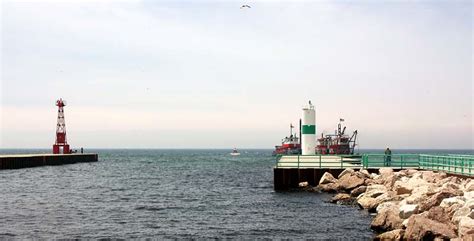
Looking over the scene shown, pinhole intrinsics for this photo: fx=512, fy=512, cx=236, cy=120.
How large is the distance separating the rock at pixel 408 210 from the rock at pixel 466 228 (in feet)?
10.7

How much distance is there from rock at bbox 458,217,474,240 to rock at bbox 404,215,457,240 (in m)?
0.63

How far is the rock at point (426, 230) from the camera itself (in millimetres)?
16047

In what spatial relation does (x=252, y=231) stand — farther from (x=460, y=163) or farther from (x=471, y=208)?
(x=460, y=163)

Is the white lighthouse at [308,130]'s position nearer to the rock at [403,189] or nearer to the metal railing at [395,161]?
the metal railing at [395,161]

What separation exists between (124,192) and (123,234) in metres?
18.1

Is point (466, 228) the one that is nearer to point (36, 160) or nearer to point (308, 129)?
point (308, 129)

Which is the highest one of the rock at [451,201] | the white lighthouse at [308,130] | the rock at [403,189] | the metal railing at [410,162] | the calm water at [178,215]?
the white lighthouse at [308,130]

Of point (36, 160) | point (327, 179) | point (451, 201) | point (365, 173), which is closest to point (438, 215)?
point (451, 201)

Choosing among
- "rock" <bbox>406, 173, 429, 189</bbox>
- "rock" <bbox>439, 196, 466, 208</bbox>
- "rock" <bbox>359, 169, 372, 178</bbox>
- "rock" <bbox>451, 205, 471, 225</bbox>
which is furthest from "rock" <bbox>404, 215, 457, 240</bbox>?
"rock" <bbox>359, 169, 372, 178</bbox>

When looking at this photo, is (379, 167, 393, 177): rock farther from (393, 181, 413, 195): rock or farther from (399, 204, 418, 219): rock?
(399, 204, 418, 219): rock

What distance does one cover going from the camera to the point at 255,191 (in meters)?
37.7

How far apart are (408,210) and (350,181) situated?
1336 cm

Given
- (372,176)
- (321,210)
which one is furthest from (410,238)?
(372,176)

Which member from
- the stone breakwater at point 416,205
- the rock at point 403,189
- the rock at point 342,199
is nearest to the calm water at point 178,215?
the rock at point 342,199
